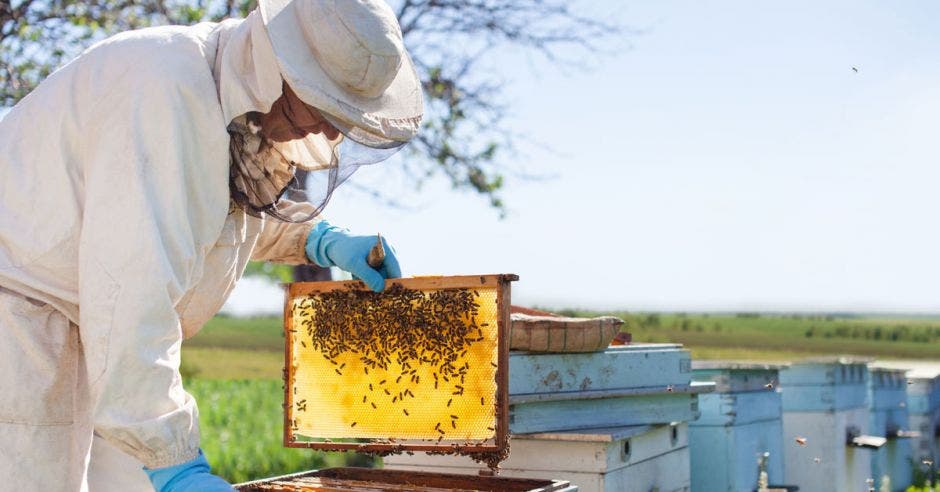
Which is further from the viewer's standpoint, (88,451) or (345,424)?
(345,424)

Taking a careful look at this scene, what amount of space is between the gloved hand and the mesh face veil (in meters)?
0.52

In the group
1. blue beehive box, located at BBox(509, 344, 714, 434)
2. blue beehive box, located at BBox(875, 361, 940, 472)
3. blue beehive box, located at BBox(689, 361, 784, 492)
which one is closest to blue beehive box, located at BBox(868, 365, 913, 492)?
blue beehive box, located at BBox(875, 361, 940, 472)

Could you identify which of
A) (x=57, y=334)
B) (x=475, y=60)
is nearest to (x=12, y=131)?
(x=57, y=334)

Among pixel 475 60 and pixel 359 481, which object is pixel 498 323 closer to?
pixel 359 481

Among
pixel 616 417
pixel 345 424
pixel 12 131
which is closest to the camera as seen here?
pixel 12 131

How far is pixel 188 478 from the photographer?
230 centimetres

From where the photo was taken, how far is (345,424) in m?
3.63

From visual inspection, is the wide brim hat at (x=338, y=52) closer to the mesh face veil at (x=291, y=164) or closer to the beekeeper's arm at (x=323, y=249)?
the mesh face veil at (x=291, y=164)

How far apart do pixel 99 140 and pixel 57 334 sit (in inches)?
20.8

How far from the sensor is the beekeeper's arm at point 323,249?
11.2 feet

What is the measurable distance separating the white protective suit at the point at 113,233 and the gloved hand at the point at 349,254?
2.83 ft

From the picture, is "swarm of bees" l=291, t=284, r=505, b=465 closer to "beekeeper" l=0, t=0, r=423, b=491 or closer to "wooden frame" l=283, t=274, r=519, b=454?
"wooden frame" l=283, t=274, r=519, b=454

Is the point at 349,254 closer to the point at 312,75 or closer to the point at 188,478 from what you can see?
the point at 312,75

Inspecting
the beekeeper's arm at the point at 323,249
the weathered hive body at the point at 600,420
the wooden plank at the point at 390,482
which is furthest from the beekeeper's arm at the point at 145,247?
the weathered hive body at the point at 600,420
